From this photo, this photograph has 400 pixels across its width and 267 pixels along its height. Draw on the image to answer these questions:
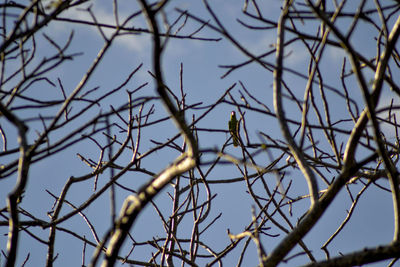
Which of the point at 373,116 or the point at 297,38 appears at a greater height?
the point at 297,38

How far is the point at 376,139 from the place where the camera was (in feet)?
4.93

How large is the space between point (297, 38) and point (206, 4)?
0.54m

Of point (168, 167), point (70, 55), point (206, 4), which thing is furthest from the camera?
point (70, 55)

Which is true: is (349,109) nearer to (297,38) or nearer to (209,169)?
(297,38)

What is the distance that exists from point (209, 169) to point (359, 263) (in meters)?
1.74

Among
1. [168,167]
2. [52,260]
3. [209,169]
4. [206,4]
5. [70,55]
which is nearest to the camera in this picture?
[168,167]

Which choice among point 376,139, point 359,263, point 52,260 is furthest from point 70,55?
point 359,263

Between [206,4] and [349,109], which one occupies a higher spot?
[206,4]

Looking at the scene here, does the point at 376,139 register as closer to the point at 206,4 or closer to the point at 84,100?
the point at 206,4

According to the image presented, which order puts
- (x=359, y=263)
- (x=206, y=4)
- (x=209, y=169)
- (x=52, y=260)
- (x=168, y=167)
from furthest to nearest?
(x=209, y=169)
(x=52, y=260)
(x=206, y=4)
(x=168, y=167)
(x=359, y=263)

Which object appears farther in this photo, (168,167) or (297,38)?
(297,38)

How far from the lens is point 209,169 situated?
3.10m

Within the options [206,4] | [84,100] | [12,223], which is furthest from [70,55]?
[12,223]

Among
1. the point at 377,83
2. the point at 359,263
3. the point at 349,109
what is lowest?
the point at 359,263
